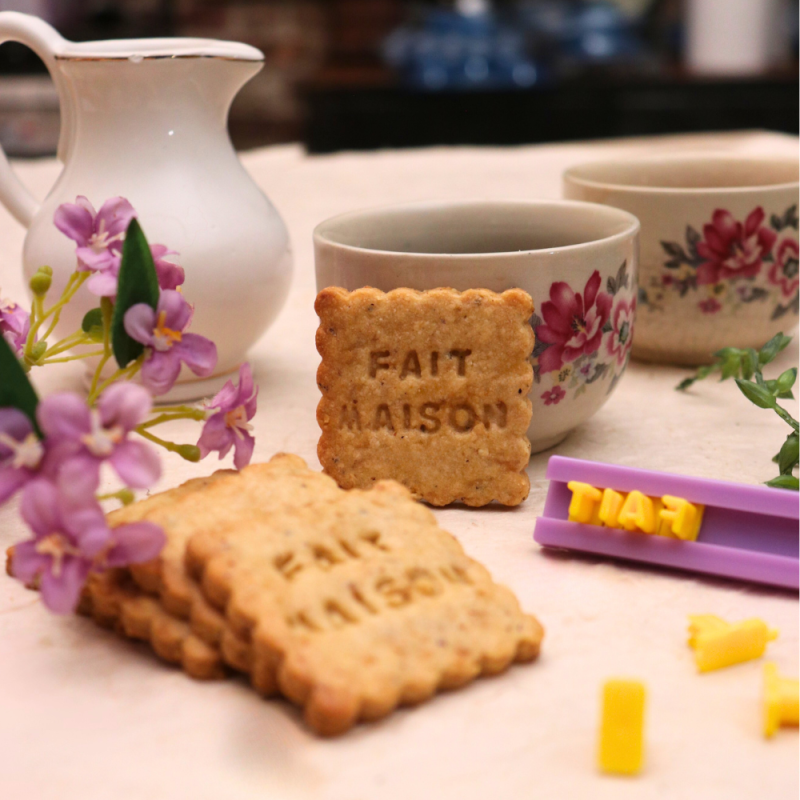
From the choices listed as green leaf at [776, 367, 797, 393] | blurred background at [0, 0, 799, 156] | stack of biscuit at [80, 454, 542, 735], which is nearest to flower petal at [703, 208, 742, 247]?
green leaf at [776, 367, 797, 393]

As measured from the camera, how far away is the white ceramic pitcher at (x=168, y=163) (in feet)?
2.89

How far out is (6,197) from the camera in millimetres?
959

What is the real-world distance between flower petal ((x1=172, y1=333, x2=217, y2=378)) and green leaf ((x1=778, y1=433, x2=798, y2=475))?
0.41 metres

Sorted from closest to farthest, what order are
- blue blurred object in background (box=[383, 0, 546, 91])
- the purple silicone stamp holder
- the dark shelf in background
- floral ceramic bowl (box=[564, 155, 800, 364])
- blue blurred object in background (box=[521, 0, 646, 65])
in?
1. the purple silicone stamp holder
2. floral ceramic bowl (box=[564, 155, 800, 364])
3. the dark shelf in background
4. blue blurred object in background (box=[383, 0, 546, 91])
5. blue blurred object in background (box=[521, 0, 646, 65])

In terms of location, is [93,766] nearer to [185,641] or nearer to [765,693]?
[185,641]

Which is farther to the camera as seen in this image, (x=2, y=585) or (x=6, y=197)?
(x=6, y=197)

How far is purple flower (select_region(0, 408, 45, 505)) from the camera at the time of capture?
1.73 feet

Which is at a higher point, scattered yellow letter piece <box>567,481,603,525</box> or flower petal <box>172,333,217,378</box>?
flower petal <box>172,333,217,378</box>

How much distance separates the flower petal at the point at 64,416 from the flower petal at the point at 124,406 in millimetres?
12

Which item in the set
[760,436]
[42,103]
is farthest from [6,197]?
[42,103]

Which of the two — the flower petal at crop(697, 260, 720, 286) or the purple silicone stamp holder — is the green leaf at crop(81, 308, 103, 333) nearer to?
the purple silicone stamp holder

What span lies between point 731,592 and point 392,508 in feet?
0.71

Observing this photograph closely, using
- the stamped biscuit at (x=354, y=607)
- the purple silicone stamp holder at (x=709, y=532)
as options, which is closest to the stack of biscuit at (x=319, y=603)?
the stamped biscuit at (x=354, y=607)

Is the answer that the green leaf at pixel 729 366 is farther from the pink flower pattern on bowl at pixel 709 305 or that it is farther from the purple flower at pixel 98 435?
the purple flower at pixel 98 435
